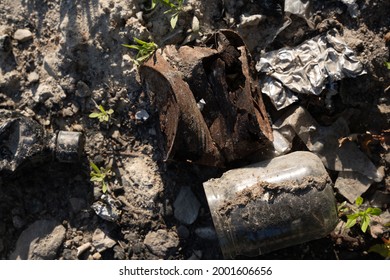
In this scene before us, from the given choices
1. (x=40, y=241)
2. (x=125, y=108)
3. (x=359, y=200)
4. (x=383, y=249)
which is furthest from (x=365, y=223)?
(x=40, y=241)

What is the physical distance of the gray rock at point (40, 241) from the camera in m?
3.22

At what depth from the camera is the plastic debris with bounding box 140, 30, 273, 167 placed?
275 cm

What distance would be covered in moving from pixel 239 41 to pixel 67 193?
5.37 feet

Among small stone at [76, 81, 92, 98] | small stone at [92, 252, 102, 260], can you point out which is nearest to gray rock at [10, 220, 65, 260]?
small stone at [92, 252, 102, 260]

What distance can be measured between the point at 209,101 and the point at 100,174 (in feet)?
3.08

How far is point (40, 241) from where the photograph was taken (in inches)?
128

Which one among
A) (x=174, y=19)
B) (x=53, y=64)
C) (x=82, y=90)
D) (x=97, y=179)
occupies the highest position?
(x=174, y=19)

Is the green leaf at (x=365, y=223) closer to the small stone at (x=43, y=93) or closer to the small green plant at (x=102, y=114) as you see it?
the small green plant at (x=102, y=114)

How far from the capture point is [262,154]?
3.03 meters

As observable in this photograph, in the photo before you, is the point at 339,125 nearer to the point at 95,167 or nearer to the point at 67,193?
the point at 95,167

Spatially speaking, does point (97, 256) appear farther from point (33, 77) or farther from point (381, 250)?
point (381, 250)

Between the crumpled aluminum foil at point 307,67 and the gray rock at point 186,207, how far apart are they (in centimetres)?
87

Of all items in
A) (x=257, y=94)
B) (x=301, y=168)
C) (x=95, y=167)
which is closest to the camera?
(x=301, y=168)

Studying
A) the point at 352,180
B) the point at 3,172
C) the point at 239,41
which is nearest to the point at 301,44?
the point at 239,41
